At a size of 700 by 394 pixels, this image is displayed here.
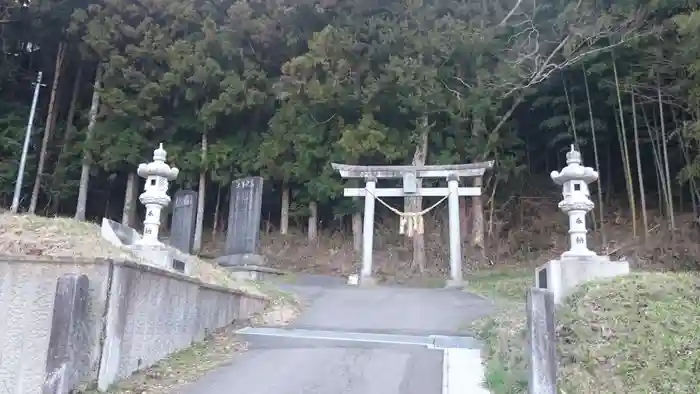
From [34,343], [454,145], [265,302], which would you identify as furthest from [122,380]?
[454,145]

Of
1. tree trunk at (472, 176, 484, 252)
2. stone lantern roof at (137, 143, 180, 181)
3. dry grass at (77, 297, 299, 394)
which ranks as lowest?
dry grass at (77, 297, 299, 394)

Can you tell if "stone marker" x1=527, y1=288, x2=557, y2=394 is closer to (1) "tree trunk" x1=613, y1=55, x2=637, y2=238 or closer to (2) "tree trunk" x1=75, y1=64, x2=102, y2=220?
(1) "tree trunk" x1=613, y1=55, x2=637, y2=238

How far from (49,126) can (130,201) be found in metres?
2.92

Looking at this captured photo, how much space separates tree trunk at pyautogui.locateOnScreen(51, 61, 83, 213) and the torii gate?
23.5 ft

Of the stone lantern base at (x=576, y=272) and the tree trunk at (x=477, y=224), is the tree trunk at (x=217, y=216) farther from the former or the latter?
the stone lantern base at (x=576, y=272)

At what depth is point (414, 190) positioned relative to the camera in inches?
477

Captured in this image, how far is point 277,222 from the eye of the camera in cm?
1600

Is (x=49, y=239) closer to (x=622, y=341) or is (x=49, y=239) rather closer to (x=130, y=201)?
(x=622, y=341)

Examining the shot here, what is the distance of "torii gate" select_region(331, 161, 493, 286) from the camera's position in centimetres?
1159

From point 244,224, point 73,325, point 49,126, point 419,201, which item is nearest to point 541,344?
point 73,325

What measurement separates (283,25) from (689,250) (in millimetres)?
10808

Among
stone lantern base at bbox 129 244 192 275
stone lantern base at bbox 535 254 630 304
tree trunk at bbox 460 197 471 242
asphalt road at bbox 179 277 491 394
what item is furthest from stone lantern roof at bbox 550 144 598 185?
tree trunk at bbox 460 197 471 242

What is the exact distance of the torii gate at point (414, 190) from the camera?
456 inches

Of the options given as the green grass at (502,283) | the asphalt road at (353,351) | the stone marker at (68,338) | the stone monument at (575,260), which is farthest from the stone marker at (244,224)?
the stone marker at (68,338)
